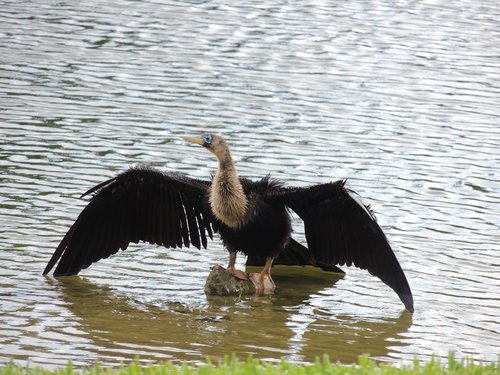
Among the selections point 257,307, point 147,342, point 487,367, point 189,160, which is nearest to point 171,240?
point 257,307

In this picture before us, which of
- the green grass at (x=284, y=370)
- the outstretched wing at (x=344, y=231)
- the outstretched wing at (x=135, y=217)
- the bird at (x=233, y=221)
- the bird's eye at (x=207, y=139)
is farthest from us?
the outstretched wing at (x=135, y=217)

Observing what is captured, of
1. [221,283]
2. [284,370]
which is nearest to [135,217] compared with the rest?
[221,283]

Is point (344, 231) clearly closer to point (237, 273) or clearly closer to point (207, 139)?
point (237, 273)

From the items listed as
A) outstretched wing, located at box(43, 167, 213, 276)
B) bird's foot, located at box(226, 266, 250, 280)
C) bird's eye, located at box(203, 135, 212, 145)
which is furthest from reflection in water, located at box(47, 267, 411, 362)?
bird's eye, located at box(203, 135, 212, 145)

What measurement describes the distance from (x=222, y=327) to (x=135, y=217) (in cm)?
182

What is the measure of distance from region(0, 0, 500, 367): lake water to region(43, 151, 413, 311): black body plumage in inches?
10.9

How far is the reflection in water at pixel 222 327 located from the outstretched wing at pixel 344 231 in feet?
1.32

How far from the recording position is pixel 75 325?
9.29 metres

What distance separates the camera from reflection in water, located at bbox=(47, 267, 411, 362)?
8836 mm

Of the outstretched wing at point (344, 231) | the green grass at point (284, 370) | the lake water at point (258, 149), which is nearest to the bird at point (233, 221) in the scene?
the outstretched wing at point (344, 231)

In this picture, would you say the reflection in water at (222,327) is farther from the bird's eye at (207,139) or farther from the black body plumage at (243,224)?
the bird's eye at (207,139)

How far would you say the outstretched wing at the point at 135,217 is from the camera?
1059 cm

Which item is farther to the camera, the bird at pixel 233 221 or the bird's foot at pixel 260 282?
the bird's foot at pixel 260 282

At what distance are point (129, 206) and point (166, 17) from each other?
12676 millimetres
